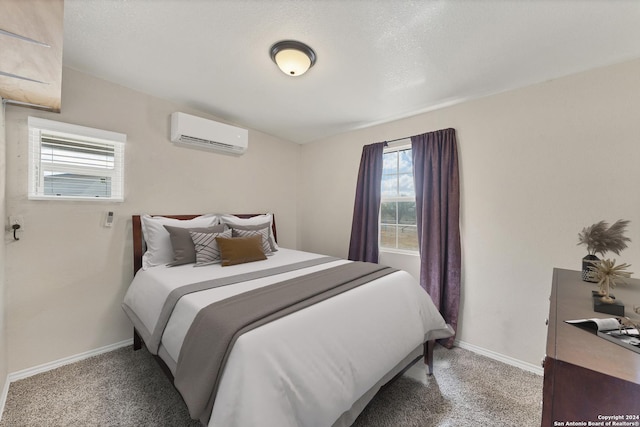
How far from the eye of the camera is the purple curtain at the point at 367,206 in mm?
3070

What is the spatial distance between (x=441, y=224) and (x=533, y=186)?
79 centimetres

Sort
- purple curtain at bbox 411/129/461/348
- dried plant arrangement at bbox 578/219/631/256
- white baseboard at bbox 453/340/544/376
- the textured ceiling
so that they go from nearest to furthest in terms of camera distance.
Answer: dried plant arrangement at bbox 578/219/631/256
the textured ceiling
white baseboard at bbox 453/340/544/376
purple curtain at bbox 411/129/461/348

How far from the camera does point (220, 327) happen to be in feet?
3.84

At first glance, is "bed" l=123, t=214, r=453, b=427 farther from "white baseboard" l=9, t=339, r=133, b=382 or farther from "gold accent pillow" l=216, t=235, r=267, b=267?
"white baseboard" l=9, t=339, r=133, b=382

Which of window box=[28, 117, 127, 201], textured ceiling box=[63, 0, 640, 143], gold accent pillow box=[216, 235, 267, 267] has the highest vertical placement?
textured ceiling box=[63, 0, 640, 143]

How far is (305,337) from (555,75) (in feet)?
8.94

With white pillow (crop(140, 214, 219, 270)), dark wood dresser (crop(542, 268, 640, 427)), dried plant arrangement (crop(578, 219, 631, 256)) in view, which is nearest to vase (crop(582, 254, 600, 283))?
dried plant arrangement (crop(578, 219, 631, 256))

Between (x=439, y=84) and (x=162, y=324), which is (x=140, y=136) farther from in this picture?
(x=439, y=84)

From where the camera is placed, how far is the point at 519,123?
2.18m

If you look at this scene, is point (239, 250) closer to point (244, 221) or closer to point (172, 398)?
point (244, 221)

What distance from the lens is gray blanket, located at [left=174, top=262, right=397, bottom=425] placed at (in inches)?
42.6

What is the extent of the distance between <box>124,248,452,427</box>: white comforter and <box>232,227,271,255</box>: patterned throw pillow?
2.03ft

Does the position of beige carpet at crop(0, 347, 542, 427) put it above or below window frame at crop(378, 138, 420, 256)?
below

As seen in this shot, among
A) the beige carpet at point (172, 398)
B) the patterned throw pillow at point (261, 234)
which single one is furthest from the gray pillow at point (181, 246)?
the beige carpet at point (172, 398)
